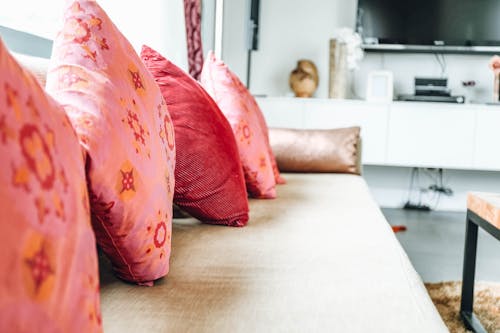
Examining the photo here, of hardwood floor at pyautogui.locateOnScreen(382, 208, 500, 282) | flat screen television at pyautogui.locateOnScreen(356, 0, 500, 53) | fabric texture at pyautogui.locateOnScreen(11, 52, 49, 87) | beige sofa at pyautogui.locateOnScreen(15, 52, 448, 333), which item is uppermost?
flat screen television at pyautogui.locateOnScreen(356, 0, 500, 53)

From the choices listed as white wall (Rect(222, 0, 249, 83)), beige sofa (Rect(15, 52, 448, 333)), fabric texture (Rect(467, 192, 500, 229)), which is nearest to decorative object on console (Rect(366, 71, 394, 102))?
white wall (Rect(222, 0, 249, 83))

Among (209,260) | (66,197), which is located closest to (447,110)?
(209,260)

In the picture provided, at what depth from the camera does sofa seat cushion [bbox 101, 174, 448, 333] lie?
82cm

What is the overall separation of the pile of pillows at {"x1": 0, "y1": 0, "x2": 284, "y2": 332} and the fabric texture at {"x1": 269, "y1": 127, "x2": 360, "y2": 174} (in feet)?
3.93

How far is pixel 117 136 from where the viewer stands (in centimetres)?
84

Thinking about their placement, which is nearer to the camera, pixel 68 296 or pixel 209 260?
pixel 68 296

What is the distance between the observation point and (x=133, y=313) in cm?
84

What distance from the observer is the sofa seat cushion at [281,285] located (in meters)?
0.82

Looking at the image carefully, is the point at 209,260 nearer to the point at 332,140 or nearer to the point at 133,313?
the point at 133,313

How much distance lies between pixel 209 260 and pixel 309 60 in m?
3.08

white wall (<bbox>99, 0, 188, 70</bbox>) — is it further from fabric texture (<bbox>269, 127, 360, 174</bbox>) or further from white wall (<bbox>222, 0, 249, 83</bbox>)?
white wall (<bbox>222, 0, 249, 83</bbox>)

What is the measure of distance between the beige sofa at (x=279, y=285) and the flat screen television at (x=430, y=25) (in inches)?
101

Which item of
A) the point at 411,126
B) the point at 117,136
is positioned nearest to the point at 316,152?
the point at 411,126

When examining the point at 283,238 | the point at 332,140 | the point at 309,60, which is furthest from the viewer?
the point at 309,60
